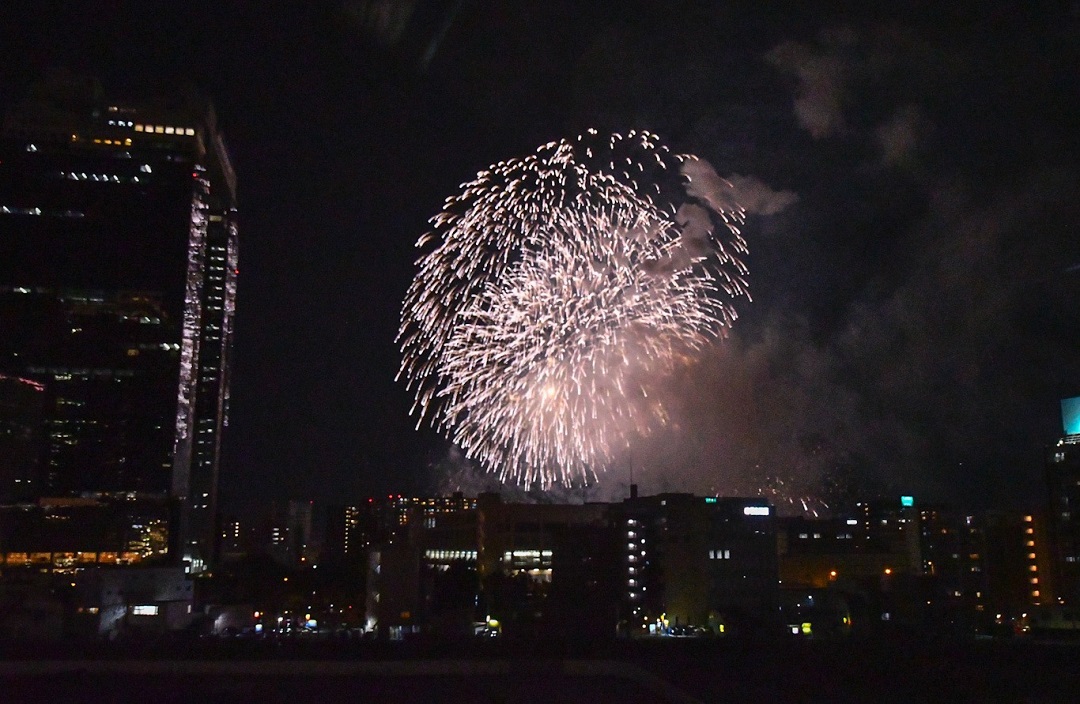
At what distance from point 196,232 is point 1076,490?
178ft

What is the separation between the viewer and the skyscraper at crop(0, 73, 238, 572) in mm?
53344

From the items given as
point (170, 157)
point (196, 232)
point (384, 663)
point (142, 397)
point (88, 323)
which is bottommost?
point (384, 663)

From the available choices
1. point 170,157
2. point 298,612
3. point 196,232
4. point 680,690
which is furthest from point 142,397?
point 680,690

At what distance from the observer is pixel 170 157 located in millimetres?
61469

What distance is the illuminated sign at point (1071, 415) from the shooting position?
161 feet

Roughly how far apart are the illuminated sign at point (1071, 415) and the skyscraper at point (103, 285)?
48.8m

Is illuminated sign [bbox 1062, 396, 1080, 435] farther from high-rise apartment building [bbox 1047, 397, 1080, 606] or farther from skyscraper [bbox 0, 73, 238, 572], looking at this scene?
skyscraper [bbox 0, 73, 238, 572]

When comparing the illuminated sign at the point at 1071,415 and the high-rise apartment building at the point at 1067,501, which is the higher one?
the illuminated sign at the point at 1071,415

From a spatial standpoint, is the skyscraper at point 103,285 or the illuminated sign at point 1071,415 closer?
A: the illuminated sign at point 1071,415

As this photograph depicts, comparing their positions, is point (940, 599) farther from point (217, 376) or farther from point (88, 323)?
point (217, 376)

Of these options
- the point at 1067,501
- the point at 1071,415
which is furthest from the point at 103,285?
the point at 1067,501

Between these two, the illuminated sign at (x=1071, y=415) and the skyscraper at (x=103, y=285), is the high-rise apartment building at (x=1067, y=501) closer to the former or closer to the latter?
the illuminated sign at (x=1071, y=415)

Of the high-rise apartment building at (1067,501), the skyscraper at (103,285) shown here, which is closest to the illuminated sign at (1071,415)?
the high-rise apartment building at (1067,501)

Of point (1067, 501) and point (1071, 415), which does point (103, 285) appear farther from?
point (1067, 501)
